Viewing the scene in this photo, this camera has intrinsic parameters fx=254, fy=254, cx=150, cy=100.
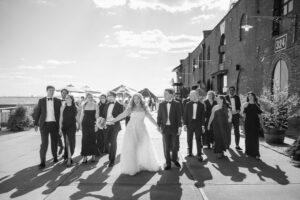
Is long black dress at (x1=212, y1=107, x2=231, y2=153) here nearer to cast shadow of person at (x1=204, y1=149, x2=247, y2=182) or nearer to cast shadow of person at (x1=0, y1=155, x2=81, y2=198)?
cast shadow of person at (x1=204, y1=149, x2=247, y2=182)

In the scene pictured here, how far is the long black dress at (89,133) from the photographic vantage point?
6.89 m

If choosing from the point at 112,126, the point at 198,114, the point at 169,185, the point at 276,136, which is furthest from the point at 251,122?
the point at 112,126

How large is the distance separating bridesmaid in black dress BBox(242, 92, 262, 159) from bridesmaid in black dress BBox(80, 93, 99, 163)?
14.4ft

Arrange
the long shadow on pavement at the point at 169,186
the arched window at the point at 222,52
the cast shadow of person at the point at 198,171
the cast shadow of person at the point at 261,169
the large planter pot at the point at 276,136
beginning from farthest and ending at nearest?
1. the arched window at the point at 222,52
2. the large planter pot at the point at 276,136
3. the cast shadow of person at the point at 261,169
4. the cast shadow of person at the point at 198,171
5. the long shadow on pavement at the point at 169,186

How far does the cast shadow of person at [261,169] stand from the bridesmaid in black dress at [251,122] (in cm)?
37

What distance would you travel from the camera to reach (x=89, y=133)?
23.0 ft

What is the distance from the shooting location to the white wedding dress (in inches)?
227

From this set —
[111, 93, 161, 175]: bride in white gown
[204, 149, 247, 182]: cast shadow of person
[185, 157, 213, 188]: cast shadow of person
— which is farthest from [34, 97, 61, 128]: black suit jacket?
[204, 149, 247, 182]: cast shadow of person

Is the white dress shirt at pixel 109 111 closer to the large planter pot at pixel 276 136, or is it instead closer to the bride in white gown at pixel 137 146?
the bride in white gown at pixel 137 146

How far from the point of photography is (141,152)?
240 inches

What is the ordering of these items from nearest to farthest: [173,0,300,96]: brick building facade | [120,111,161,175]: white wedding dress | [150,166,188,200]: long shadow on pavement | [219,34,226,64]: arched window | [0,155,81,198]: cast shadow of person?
1. [150,166,188,200]: long shadow on pavement
2. [0,155,81,198]: cast shadow of person
3. [120,111,161,175]: white wedding dress
4. [173,0,300,96]: brick building facade
5. [219,34,226,64]: arched window

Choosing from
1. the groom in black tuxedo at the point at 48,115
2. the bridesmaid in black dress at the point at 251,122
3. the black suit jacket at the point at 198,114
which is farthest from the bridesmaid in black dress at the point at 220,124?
the groom in black tuxedo at the point at 48,115

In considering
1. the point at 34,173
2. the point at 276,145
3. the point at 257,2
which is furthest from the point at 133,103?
the point at 257,2

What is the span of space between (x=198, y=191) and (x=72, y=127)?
394 centimetres
